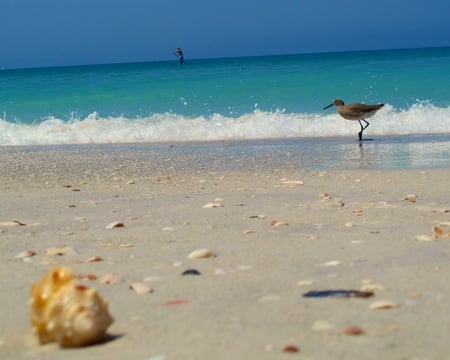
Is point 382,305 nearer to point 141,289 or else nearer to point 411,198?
point 141,289

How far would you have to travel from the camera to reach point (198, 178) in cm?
750

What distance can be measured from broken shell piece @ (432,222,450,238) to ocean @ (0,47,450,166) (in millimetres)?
4067

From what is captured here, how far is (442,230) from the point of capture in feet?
13.8

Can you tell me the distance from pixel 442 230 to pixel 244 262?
54.4 inches

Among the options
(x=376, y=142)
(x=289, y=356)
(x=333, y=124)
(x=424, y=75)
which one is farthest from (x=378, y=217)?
(x=424, y=75)

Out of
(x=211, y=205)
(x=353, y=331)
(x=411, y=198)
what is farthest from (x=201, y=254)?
(x=411, y=198)

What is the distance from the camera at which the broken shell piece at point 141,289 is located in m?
2.86

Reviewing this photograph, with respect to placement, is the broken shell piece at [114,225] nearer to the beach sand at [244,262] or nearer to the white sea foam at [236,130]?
the beach sand at [244,262]

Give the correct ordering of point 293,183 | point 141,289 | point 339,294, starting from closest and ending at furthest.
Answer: point 339,294 → point 141,289 → point 293,183

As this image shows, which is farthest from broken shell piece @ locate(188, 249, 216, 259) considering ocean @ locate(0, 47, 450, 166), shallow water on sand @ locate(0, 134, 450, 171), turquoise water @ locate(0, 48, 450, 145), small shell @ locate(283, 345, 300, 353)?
turquoise water @ locate(0, 48, 450, 145)

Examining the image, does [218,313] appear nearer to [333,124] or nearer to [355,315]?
[355,315]

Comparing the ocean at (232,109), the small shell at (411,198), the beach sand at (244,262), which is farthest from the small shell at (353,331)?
the ocean at (232,109)

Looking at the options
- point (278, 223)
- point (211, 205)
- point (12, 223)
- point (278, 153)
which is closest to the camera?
point (278, 223)

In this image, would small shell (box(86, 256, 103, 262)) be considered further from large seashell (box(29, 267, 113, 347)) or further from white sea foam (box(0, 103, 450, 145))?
white sea foam (box(0, 103, 450, 145))
